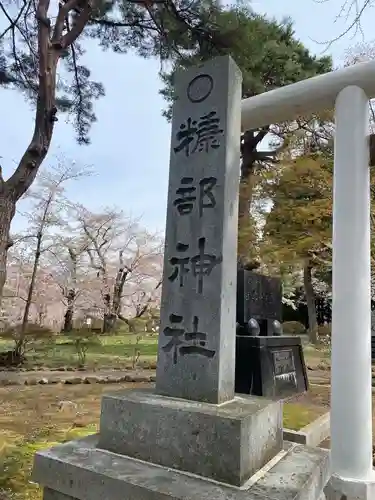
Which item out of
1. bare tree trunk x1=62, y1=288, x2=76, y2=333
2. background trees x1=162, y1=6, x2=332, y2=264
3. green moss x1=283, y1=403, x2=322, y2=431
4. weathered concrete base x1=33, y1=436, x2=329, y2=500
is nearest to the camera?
weathered concrete base x1=33, y1=436, x2=329, y2=500

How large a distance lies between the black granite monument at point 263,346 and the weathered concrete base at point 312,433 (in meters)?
Answer: 0.55

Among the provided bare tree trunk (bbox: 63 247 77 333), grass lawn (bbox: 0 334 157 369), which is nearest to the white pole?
grass lawn (bbox: 0 334 157 369)

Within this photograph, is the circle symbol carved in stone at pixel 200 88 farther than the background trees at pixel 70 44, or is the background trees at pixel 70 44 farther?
the background trees at pixel 70 44

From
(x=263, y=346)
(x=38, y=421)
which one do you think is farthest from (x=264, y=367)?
(x=38, y=421)

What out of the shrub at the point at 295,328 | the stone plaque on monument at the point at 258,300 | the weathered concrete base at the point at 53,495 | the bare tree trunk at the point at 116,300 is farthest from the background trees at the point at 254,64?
the bare tree trunk at the point at 116,300

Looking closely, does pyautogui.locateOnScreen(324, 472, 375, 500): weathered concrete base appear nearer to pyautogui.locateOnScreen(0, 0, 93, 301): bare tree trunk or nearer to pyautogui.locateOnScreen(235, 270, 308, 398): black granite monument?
pyautogui.locateOnScreen(235, 270, 308, 398): black granite monument

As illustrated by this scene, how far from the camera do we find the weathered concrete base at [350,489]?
211cm

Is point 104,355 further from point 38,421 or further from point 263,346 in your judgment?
point 263,346

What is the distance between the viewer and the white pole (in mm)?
2234

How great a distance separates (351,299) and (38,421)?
11.4 feet

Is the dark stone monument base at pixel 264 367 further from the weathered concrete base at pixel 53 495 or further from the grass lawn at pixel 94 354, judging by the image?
the grass lawn at pixel 94 354

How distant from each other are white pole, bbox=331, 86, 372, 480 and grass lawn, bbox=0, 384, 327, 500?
4.87ft

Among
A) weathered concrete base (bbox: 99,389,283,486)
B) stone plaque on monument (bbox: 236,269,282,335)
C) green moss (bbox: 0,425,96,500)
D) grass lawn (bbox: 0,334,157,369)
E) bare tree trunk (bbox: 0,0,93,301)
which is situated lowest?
grass lawn (bbox: 0,334,157,369)

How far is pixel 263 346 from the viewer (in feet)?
13.7
